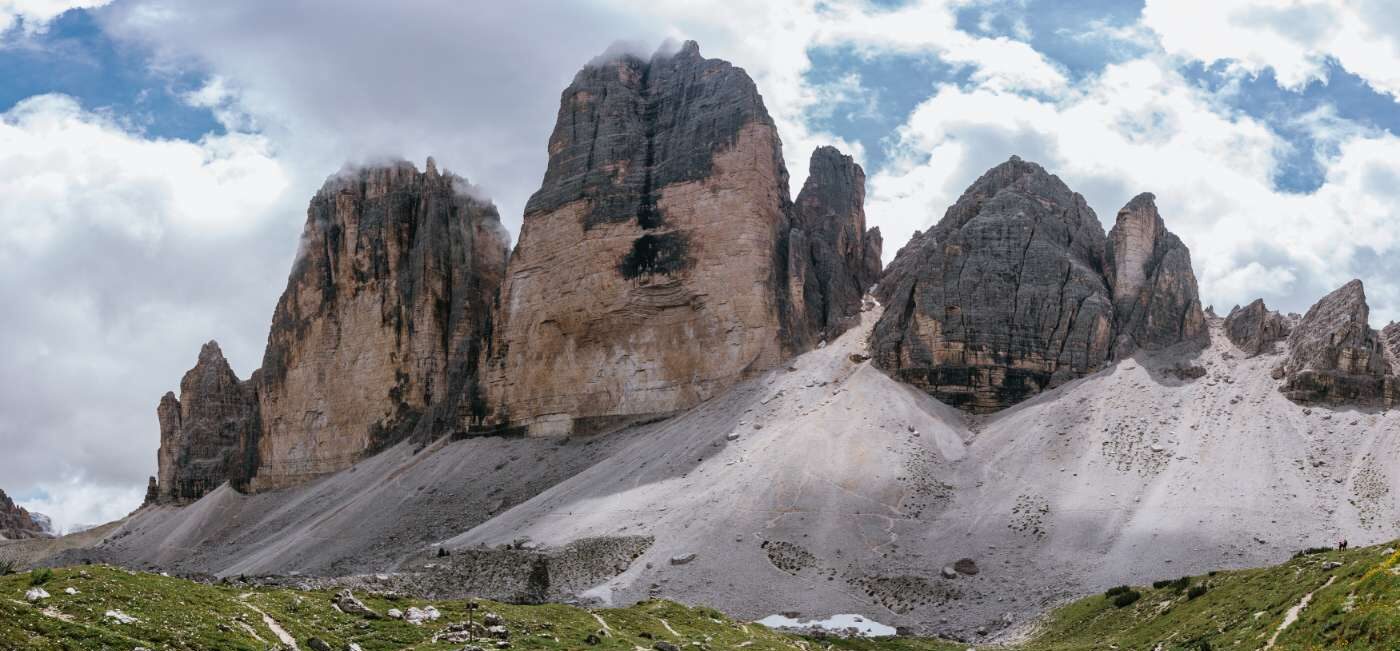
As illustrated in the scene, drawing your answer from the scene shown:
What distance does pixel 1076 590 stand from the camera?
65562 millimetres

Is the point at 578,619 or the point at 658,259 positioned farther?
the point at 658,259

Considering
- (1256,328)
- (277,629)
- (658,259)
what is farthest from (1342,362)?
(277,629)

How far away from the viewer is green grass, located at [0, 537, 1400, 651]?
96.3 ft

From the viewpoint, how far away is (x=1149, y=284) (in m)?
96.6

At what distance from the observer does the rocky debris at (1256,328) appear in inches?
3472

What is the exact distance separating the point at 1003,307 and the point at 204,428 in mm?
95339

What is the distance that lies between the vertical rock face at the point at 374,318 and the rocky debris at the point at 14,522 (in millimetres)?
51109

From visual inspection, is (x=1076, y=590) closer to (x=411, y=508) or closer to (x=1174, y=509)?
(x=1174, y=509)

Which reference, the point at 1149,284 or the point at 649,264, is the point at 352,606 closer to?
the point at 649,264

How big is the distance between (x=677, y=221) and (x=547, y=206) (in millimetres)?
14769

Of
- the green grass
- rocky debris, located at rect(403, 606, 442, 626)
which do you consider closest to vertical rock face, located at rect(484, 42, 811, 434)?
the green grass

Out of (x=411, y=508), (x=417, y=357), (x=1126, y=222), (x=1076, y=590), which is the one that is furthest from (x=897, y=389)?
(x=417, y=357)

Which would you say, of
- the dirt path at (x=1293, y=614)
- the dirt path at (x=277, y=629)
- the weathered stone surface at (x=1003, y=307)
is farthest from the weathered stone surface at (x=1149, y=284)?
the dirt path at (x=277, y=629)

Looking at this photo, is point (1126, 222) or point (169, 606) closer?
point (169, 606)
